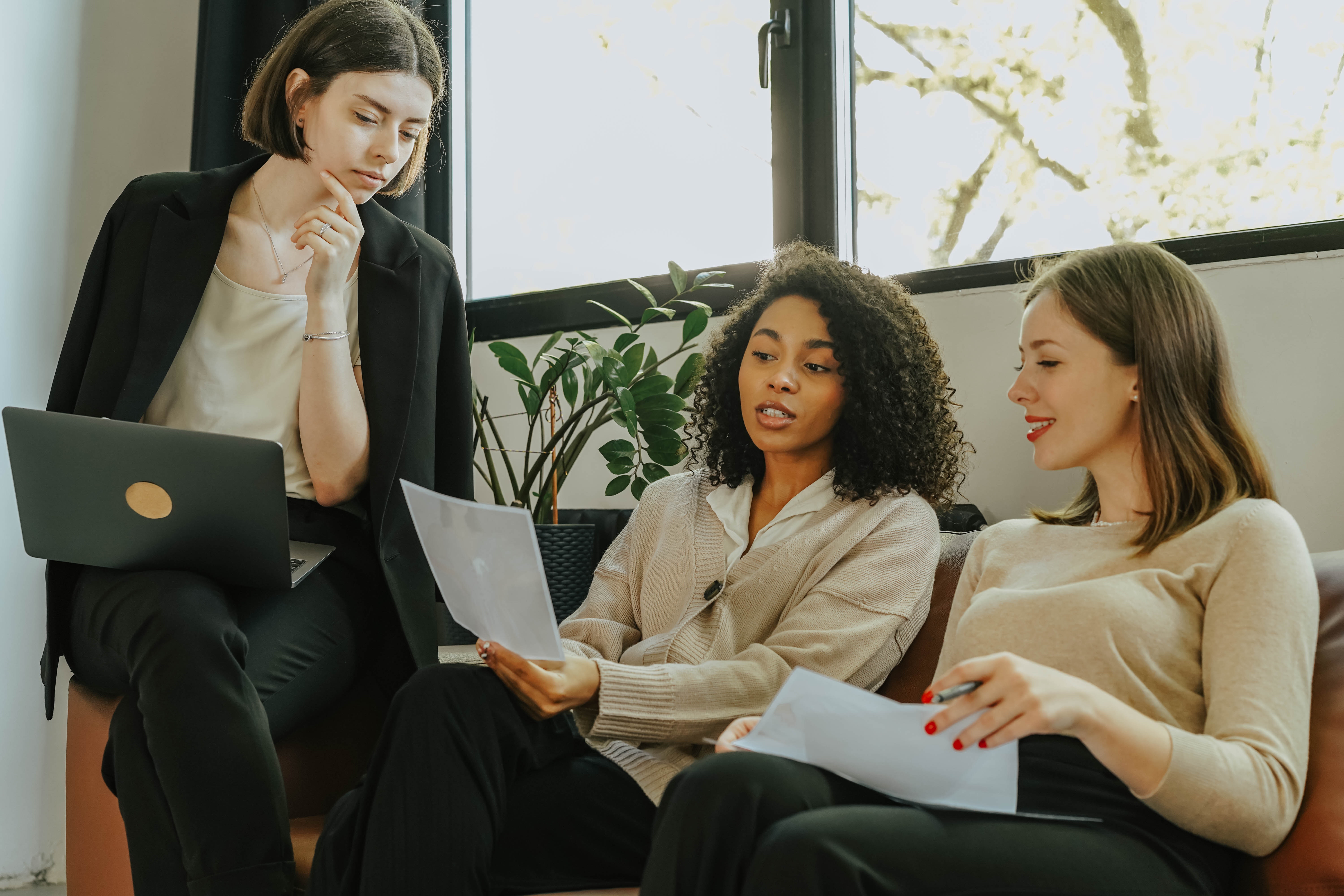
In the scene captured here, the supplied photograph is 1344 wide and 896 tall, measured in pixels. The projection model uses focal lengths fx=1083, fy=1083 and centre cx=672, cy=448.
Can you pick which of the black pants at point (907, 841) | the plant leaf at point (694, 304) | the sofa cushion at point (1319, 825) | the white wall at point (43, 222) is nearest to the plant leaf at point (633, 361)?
the plant leaf at point (694, 304)

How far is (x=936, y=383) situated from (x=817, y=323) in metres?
0.19

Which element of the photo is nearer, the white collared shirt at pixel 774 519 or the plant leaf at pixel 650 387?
the white collared shirt at pixel 774 519

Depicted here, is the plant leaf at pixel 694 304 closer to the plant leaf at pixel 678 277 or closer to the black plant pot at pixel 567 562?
the plant leaf at pixel 678 277

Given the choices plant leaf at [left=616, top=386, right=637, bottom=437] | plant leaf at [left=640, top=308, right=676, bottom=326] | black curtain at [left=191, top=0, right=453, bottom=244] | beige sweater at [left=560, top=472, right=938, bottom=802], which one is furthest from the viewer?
black curtain at [left=191, top=0, right=453, bottom=244]

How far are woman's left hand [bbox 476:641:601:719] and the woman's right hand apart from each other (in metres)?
0.16

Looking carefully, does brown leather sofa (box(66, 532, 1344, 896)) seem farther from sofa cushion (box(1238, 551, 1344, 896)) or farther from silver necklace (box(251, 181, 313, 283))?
silver necklace (box(251, 181, 313, 283))

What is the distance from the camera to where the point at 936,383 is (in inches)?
59.4

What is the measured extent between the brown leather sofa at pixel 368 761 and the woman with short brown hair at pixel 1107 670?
0.09 feet

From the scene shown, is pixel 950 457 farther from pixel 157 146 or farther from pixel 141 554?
pixel 157 146

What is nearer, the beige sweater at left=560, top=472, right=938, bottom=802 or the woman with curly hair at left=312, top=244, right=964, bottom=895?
the woman with curly hair at left=312, top=244, right=964, bottom=895

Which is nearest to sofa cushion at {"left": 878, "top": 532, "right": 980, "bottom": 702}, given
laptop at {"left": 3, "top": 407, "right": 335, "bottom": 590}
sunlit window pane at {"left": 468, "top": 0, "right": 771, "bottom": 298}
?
laptop at {"left": 3, "top": 407, "right": 335, "bottom": 590}

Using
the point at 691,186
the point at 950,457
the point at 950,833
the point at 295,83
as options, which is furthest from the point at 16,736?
the point at 950,833

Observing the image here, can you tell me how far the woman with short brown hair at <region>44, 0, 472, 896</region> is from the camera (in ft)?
4.43

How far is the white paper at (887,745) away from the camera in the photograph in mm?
837
